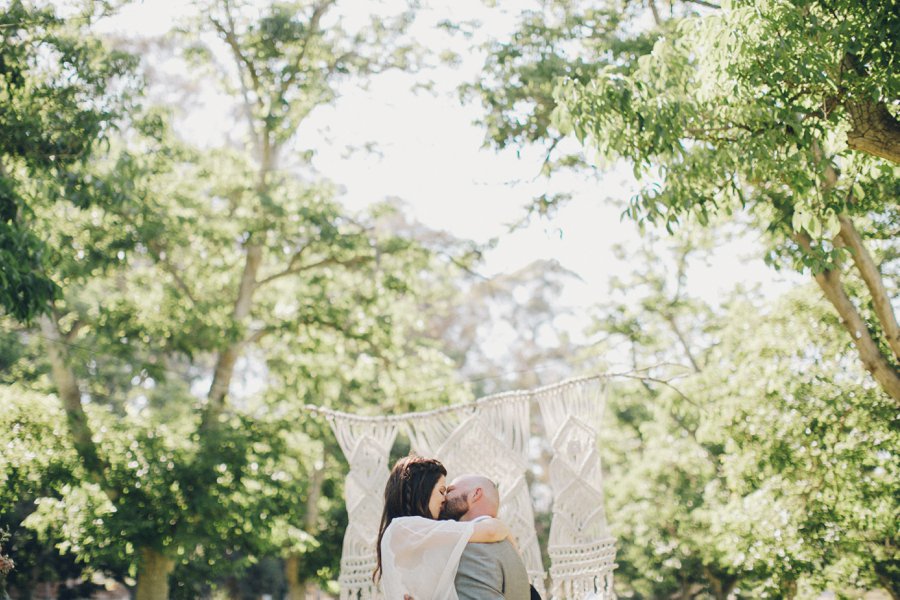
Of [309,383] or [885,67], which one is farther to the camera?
[309,383]

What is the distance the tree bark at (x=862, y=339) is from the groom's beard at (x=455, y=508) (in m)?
3.06

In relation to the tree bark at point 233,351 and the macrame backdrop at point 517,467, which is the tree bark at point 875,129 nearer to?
the macrame backdrop at point 517,467

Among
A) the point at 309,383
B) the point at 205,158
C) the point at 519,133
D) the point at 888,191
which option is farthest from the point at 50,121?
the point at 888,191

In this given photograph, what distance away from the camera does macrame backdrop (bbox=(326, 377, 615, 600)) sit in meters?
4.22

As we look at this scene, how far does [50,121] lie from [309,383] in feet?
14.0

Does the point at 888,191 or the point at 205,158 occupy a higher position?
the point at 205,158

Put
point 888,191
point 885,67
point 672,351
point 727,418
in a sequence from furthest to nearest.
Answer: point 672,351
point 727,418
point 888,191
point 885,67

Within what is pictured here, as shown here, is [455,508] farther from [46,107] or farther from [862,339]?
[46,107]

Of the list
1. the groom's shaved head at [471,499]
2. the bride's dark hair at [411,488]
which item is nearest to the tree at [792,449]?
the groom's shaved head at [471,499]

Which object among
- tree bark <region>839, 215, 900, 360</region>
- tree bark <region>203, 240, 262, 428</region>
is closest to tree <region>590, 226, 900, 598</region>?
tree bark <region>839, 215, 900, 360</region>

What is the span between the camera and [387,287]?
8.24 metres

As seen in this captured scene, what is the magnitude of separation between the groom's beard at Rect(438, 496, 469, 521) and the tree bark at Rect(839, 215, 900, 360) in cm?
309

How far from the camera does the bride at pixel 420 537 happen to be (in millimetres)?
2492

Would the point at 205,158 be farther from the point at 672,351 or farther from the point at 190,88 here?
the point at 190,88
